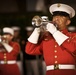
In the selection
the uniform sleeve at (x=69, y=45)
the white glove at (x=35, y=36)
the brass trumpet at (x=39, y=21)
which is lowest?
the uniform sleeve at (x=69, y=45)

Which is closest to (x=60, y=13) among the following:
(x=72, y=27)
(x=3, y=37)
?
(x=3, y=37)

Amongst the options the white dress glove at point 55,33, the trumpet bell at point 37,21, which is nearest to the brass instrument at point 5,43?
the trumpet bell at point 37,21

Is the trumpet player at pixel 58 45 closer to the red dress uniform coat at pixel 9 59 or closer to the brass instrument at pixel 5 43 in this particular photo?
the brass instrument at pixel 5 43

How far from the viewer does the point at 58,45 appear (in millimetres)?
2885

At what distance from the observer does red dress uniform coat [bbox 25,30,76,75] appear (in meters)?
2.83

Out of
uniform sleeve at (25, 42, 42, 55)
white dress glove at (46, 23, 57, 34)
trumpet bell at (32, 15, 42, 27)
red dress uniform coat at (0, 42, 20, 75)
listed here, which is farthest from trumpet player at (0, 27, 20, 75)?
white dress glove at (46, 23, 57, 34)

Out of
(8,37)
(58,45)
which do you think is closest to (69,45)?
(58,45)

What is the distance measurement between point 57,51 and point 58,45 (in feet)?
0.15

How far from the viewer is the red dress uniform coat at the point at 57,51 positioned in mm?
2830

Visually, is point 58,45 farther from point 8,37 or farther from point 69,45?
point 8,37

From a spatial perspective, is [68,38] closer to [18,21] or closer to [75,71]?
[75,71]

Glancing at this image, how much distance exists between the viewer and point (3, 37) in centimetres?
403

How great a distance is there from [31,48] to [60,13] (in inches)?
13.5

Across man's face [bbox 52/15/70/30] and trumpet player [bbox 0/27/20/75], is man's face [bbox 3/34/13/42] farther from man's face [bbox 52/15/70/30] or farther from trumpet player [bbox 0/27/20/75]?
man's face [bbox 52/15/70/30]
